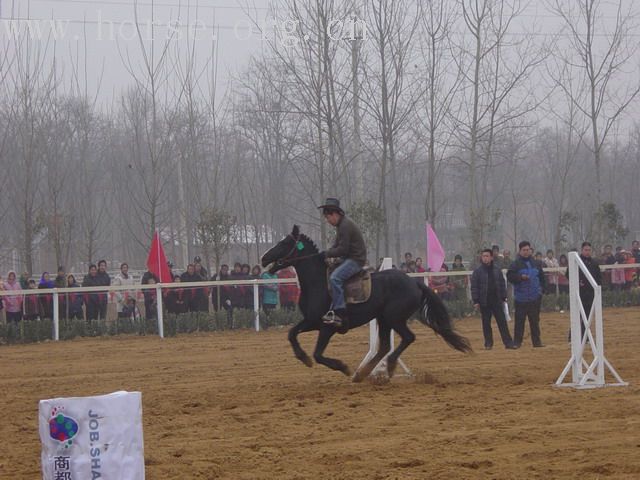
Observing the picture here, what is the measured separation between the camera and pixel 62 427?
527 centimetres

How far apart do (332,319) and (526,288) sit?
17.8 feet


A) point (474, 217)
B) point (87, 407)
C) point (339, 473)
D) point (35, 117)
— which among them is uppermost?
point (35, 117)

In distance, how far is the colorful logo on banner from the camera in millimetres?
5262

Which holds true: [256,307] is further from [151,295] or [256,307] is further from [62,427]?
[62,427]

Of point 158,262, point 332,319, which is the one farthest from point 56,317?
point 332,319

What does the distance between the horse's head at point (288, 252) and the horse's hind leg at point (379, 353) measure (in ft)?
4.60

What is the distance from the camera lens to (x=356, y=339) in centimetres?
1984

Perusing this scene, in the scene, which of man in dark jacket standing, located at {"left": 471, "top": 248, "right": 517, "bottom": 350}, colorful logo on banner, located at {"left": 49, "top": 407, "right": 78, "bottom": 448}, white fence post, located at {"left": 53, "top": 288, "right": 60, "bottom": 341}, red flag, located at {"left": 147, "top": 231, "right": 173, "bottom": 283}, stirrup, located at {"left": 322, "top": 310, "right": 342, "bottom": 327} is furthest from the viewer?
red flag, located at {"left": 147, "top": 231, "right": 173, "bottom": 283}

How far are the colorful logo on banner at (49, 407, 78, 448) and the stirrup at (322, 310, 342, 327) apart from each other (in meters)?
7.13

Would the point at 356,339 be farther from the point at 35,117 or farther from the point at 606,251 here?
the point at 35,117

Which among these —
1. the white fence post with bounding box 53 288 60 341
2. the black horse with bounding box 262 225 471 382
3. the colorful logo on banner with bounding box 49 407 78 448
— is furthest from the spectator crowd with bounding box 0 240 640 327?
the colorful logo on banner with bounding box 49 407 78 448

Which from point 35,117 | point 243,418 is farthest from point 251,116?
point 243,418

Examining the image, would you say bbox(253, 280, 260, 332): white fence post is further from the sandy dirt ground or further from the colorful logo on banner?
the colorful logo on banner

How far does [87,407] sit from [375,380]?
7.38 meters
